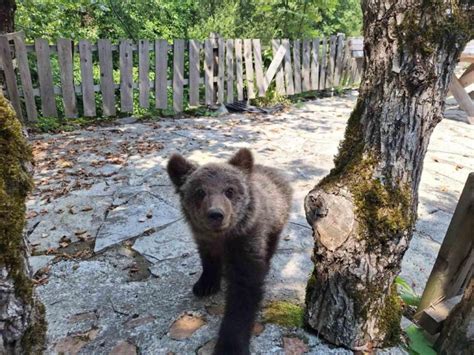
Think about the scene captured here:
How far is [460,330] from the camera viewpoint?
8.07 ft

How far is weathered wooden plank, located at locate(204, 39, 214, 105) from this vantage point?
10234 mm

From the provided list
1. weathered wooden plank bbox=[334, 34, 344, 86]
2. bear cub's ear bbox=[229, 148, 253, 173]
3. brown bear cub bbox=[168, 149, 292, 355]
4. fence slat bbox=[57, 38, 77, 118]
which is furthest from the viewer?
weathered wooden plank bbox=[334, 34, 344, 86]

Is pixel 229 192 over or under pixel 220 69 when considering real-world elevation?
under

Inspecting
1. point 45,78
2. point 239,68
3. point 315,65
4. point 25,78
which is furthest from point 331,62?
point 25,78

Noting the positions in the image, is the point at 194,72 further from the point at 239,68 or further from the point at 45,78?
the point at 45,78

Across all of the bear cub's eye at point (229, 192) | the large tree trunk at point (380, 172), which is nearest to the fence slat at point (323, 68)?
the bear cub's eye at point (229, 192)

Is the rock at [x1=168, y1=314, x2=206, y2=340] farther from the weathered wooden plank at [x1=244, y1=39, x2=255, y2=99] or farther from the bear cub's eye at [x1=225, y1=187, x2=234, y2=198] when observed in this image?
the weathered wooden plank at [x1=244, y1=39, x2=255, y2=99]

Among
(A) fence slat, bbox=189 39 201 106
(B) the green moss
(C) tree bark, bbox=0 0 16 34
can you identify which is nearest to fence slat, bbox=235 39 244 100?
(A) fence slat, bbox=189 39 201 106

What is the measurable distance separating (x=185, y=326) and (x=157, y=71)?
7.87m

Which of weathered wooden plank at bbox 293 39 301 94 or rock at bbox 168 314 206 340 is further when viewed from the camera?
weathered wooden plank at bbox 293 39 301 94

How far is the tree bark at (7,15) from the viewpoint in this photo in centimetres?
747

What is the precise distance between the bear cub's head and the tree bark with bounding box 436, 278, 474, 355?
1579 millimetres

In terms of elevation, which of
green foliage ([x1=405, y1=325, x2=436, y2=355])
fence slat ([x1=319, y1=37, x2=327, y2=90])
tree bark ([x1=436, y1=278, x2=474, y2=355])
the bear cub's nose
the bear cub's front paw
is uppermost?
fence slat ([x1=319, y1=37, x2=327, y2=90])

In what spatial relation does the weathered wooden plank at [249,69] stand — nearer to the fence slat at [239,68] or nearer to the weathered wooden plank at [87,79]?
the fence slat at [239,68]
